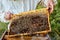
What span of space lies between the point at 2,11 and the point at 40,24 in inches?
17.4

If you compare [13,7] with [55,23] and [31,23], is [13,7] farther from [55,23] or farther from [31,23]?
[55,23]

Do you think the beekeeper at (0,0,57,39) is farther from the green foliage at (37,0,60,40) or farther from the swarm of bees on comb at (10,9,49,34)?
the green foliage at (37,0,60,40)

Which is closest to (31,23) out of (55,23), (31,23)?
(31,23)

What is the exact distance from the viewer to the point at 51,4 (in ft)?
7.65

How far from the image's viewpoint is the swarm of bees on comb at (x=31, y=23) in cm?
231

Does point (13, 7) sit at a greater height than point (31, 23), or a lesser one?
greater

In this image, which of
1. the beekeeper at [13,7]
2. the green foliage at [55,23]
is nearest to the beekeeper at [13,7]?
the beekeeper at [13,7]

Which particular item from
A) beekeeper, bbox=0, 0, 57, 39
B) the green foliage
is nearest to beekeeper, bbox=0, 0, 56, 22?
beekeeper, bbox=0, 0, 57, 39

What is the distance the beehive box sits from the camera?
2312 mm

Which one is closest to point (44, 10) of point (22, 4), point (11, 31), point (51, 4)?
point (51, 4)

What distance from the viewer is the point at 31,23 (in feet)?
7.64

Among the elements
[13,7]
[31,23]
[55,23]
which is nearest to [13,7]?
[13,7]

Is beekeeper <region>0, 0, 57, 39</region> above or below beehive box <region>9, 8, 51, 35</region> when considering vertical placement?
above

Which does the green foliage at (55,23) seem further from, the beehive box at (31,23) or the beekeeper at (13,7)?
the beekeeper at (13,7)
